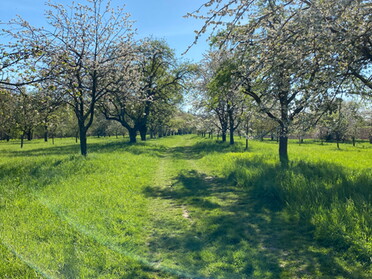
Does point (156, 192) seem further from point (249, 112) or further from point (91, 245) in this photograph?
point (249, 112)

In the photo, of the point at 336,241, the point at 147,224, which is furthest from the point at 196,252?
the point at 336,241

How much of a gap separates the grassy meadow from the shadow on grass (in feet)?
0.06

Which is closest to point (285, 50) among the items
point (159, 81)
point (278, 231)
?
point (278, 231)

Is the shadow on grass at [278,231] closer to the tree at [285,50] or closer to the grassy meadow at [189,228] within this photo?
the grassy meadow at [189,228]

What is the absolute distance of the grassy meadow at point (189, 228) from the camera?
4.23 m

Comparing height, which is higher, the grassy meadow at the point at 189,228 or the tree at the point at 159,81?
the tree at the point at 159,81

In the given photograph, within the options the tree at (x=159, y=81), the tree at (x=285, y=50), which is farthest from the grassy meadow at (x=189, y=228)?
the tree at (x=159, y=81)

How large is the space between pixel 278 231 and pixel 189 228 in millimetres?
2044

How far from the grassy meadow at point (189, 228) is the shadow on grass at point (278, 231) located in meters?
0.02

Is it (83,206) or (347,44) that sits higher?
(347,44)

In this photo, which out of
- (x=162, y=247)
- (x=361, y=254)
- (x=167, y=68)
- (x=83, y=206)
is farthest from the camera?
(x=167, y=68)

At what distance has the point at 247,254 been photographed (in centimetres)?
478

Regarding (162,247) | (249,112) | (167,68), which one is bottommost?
(162,247)

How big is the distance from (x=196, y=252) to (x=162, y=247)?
0.73 metres
